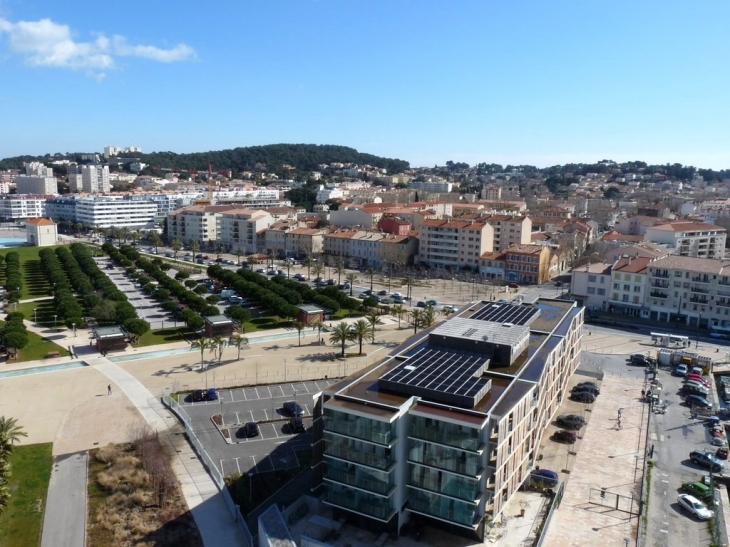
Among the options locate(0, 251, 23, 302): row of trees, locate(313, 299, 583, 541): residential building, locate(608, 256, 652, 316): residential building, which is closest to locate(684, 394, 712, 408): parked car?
locate(313, 299, 583, 541): residential building

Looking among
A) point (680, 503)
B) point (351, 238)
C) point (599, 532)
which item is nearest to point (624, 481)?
point (680, 503)

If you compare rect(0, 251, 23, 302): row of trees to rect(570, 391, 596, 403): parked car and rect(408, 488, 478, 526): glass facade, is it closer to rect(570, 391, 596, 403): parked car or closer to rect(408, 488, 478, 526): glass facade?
rect(408, 488, 478, 526): glass facade

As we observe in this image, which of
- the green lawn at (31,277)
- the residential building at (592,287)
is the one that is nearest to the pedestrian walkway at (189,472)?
the green lawn at (31,277)

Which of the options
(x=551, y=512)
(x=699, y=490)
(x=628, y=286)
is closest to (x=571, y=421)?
(x=699, y=490)

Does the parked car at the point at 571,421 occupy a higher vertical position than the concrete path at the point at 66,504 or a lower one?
higher

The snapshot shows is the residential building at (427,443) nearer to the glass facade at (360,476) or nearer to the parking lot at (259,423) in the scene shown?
the glass facade at (360,476)

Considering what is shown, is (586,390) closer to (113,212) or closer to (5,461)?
(5,461)

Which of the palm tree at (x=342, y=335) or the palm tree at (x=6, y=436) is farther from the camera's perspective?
the palm tree at (x=342, y=335)
